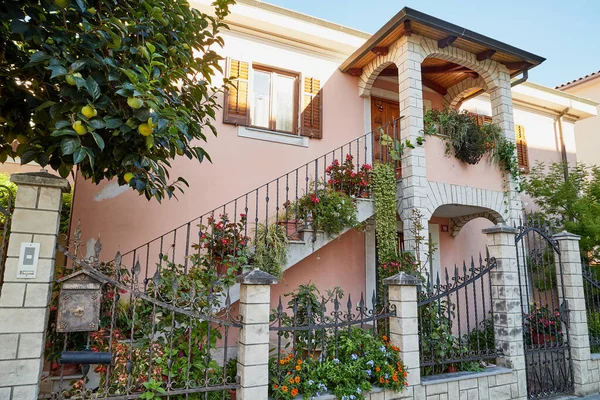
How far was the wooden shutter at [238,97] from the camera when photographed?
274 inches

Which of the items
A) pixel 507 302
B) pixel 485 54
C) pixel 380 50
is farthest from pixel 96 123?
pixel 485 54

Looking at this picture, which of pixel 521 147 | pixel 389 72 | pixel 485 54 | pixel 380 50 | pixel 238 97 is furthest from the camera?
pixel 521 147

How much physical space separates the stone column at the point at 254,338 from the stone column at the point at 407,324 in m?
1.57

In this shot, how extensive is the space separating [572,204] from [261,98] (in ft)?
23.7

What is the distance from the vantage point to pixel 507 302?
4.98 meters

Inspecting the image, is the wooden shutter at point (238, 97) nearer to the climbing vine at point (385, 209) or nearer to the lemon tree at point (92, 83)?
the climbing vine at point (385, 209)

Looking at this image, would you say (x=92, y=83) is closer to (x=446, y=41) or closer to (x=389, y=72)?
(x=446, y=41)

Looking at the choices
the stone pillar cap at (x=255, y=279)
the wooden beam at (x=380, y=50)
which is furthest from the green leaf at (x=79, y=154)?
the wooden beam at (x=380, y=50)

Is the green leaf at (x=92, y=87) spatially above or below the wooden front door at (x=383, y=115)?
below

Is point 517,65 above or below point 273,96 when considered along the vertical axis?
above

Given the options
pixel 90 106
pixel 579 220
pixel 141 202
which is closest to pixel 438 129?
pixel 579 220

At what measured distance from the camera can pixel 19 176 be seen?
2867mm

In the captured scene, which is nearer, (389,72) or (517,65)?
(517,65)

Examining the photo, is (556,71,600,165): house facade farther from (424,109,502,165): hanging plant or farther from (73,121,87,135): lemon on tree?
(73,121,87,135): lemon on tree
